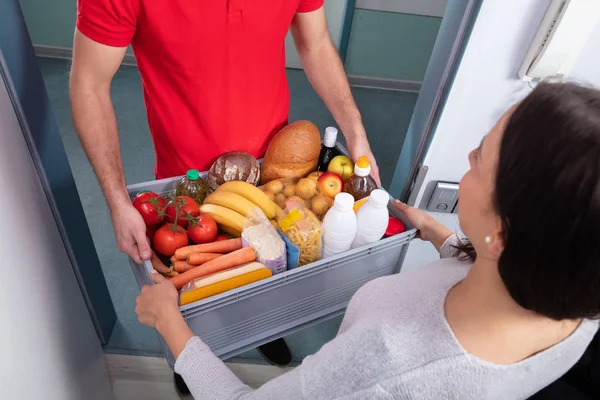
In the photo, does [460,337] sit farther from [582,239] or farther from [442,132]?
[442,132]

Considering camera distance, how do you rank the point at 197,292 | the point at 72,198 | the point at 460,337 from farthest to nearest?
the point at 72,198, the point at 197,292, the point at 460,337

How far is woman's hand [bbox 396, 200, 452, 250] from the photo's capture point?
1.03 meters

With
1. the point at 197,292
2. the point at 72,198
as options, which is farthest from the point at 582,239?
the point at 72,198

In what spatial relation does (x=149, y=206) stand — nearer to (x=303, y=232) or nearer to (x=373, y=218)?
(x=303, y=232)

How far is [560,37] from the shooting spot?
A: 1.04 metres

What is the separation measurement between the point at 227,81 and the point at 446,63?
589 millimetres

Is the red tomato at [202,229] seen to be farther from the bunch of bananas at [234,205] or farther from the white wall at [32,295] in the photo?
the white wall at [32,295]

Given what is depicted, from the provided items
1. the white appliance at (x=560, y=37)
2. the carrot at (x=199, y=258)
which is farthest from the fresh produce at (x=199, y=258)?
the white appliance at (x=560, y=37)

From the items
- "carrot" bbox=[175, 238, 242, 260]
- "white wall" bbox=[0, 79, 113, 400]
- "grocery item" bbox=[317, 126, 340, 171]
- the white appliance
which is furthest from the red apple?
"white wall" bbox=[0, 79, 113, 400]

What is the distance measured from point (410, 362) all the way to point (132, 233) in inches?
24.2

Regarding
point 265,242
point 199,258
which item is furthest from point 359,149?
point 199,258

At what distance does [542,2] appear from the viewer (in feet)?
3.39

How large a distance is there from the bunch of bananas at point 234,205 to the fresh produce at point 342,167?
20 centimetres

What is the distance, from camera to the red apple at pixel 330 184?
3.48 feet
